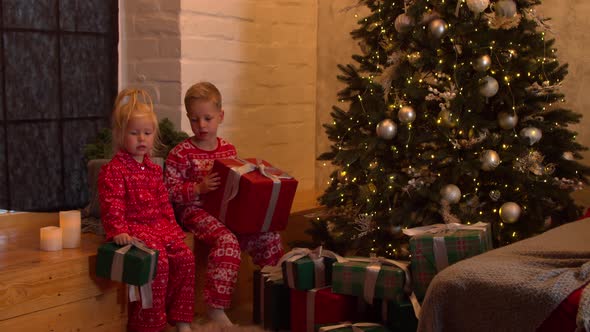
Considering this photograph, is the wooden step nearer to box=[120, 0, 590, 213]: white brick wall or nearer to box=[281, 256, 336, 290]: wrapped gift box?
box=[281, 256, 336, 290]: wrapped gift box

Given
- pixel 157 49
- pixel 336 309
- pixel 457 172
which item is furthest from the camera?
pixel 157 49

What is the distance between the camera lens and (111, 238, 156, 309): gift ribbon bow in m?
2.89

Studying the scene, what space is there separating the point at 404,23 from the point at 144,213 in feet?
4.31

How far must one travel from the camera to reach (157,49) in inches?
159

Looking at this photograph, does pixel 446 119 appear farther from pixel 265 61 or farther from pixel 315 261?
pixel 265 61

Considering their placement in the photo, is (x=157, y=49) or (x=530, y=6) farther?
(x=157, y=49)

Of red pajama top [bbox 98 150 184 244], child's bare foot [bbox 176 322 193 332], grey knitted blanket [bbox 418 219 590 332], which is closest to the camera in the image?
grey knitted blanket [bbox 418 219 590 332]

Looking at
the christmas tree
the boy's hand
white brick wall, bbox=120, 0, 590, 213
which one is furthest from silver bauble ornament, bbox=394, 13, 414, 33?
the boy's hand

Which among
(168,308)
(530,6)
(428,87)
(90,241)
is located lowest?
(168,308)

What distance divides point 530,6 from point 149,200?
180 cm

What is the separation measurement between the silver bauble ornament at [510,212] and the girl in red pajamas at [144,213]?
1281 millimetres

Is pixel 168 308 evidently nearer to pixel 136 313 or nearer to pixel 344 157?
pixel 136 313

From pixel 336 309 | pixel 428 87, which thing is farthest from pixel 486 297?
pixel 428 87

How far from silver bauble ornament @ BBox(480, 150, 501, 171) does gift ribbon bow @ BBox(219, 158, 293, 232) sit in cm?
80
